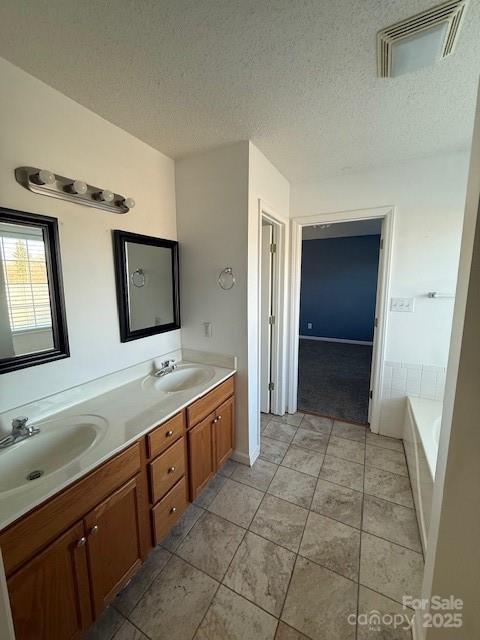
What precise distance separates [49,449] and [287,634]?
4.45ft

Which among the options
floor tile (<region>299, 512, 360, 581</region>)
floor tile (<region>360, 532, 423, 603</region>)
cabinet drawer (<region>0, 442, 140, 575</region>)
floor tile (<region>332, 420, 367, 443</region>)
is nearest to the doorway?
floor tile (<region>332, 420, 367, 443</region>)

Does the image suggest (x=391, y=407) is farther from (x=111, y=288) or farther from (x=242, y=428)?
(x=111, y=288)

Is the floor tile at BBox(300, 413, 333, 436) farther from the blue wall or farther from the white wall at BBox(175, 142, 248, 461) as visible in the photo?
the blue wall

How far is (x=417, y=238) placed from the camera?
2291mm

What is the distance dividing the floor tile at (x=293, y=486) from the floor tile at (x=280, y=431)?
43cm

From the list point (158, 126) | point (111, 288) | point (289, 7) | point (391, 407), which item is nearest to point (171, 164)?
point (158, 126)

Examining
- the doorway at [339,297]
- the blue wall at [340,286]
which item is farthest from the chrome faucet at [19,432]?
the blue wall at [340,286]

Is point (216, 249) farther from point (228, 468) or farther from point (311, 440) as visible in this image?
point (311, 440)

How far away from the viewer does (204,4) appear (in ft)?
3.10

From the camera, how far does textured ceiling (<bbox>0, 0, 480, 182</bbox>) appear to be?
98 centimetres

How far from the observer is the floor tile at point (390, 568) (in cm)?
132

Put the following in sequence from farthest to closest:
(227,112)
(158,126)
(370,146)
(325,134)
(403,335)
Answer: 1. (403,335)
2. (370,146)
3. (325,134)
4. (158,126)
5. (227,112)

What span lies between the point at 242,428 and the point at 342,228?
15.1 feet

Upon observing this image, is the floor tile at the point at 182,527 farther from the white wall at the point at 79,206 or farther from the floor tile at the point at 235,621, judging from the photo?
the white wall at the point at 79,206
